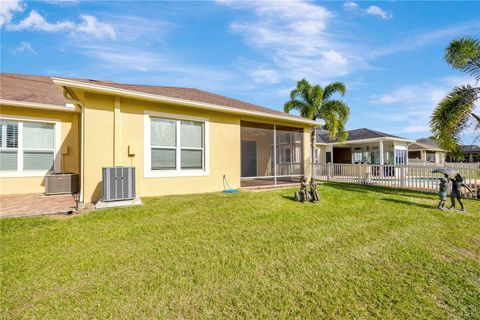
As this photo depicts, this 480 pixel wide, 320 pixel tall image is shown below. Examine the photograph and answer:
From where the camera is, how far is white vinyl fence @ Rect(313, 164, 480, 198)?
919 centimetres

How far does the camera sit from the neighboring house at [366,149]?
1895 centimetres

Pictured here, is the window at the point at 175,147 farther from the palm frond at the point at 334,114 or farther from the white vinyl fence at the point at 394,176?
the palm frond at the point at 334,114

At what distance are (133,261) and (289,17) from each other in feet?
31.3

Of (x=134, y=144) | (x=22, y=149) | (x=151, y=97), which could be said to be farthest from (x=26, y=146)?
(x=151, y=97)

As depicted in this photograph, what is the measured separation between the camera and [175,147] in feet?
24.4

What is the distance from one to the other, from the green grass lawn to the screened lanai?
5703 mm

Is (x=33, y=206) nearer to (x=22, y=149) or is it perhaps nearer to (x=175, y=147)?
(x=22, y=149)

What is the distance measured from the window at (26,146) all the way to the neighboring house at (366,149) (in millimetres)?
19357

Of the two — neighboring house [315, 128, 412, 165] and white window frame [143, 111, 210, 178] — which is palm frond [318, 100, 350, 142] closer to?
neighboring house [315, 128, 412, 165]

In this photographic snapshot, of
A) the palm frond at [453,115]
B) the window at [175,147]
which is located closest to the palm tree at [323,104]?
the palm frond at [453,115]

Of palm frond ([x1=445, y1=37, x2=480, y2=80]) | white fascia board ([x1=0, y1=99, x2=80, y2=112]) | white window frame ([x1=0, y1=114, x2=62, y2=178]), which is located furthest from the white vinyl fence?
white window frame ([x1=0, y1=114, x2=62, y2=178])

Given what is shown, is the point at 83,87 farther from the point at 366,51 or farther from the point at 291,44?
the point at 366,51

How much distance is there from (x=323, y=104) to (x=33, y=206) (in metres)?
17.7

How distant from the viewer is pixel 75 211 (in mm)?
5180
